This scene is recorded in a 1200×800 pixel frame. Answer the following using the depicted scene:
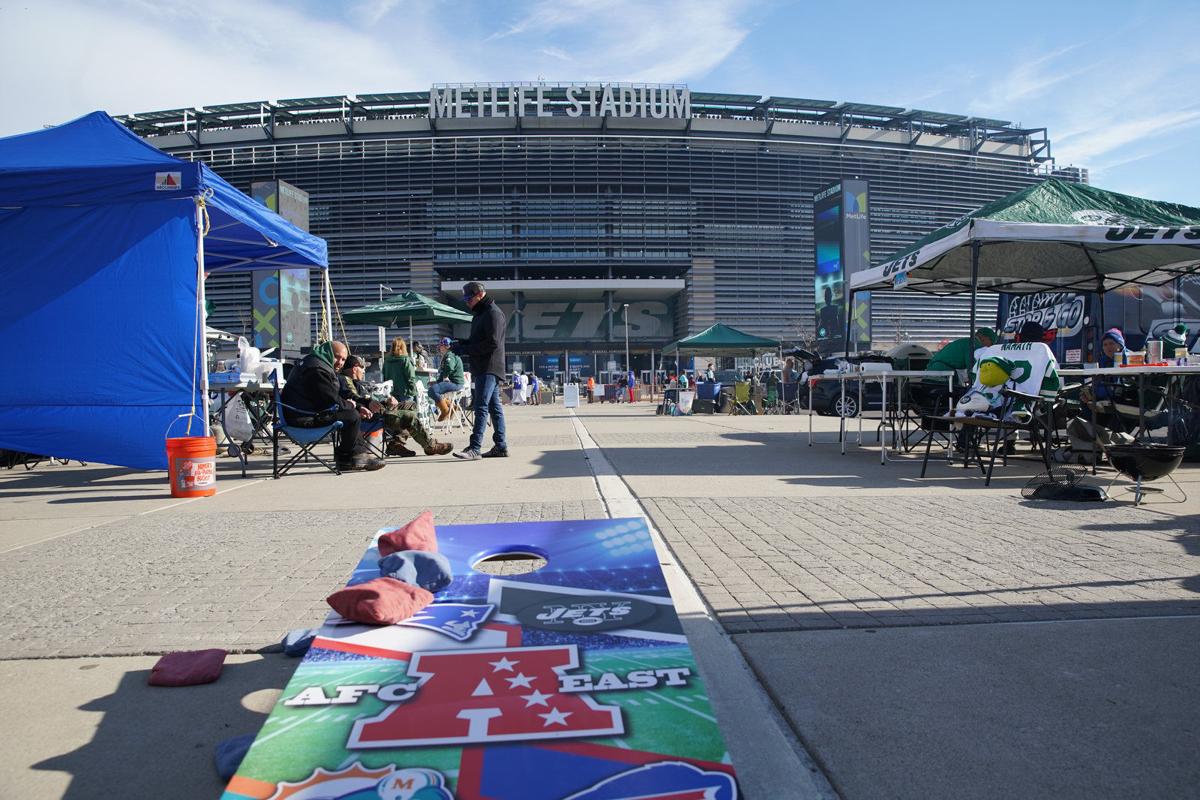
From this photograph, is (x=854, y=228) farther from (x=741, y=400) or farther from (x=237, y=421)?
(x=237, y=421)

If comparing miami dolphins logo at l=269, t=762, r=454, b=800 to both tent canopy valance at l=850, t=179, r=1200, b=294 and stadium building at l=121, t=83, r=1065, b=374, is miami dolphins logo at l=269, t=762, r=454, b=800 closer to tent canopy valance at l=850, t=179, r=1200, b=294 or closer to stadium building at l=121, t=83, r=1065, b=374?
tent canopy valance at l=850, t=179, r=1200, b=294

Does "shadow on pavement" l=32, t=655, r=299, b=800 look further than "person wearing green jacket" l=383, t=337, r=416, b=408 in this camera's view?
No

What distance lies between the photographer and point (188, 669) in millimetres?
2311

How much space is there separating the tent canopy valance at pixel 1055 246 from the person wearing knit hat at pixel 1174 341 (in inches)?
33.9

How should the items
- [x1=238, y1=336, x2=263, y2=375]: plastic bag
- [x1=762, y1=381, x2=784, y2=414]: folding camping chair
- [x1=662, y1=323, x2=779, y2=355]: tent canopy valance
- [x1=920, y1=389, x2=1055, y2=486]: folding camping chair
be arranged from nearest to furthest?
[x1=920, y1=389, x2=1055, y2=486]: folding camping chair < [x1=238, y1=336, x2=263, y2=375]: plastic bag < [x1=762, y1=381, x2=784, y2=414]: folding camping chair < [x1=662, y1=323, x2=779, y2=355]: tent canopy valance

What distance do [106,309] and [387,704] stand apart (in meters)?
7.29

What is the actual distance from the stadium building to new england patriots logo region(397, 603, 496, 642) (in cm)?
4592

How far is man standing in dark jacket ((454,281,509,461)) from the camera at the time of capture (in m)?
8.50

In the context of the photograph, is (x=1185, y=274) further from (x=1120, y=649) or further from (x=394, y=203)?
(x=394, y=203)

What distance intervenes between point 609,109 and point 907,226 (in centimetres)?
2256

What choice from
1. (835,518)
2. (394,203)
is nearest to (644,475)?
(835,518)

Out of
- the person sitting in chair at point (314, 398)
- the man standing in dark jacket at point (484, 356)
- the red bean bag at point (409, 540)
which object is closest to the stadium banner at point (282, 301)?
the man standing in dark jacket at point (484, 356)

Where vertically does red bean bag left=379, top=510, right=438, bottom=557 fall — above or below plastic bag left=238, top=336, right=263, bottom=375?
below

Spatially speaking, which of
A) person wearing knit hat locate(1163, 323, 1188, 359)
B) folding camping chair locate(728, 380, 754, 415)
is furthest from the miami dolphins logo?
folding camping chair locate(728, 380, 754, 415)
